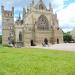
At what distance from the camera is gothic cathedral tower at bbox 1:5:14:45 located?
291 ft

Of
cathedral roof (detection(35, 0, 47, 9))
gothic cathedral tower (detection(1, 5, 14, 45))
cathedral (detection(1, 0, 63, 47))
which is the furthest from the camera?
cathedral roof (detection(35, 0, 47, 9))

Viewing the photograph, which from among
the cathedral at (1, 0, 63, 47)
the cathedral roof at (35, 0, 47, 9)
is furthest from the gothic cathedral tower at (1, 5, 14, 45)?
the cathedral roof at (35, 0, 47, 9)

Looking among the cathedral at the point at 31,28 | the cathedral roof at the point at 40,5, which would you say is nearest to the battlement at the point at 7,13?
the cathedral at the point at 31,28

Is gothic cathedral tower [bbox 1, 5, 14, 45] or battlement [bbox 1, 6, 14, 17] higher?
battlement [bbox 1, 6, 14, 17]

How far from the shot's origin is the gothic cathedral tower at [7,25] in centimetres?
8856

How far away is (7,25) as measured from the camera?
90438 millimetres

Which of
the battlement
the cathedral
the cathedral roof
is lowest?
the cathedral

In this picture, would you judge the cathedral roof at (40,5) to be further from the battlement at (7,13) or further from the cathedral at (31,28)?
the battlement at (7,13)

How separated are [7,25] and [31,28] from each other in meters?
9.17

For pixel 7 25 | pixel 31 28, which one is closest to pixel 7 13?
pixel 7 25

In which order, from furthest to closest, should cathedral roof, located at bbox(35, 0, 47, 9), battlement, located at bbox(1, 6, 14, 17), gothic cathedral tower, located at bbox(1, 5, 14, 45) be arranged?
cathedral roof, located at bbox(35, 0, 47, 9), battlement, located at bbox(1, 6, 14, 17), gothic cathedral tower, located at bbox(1, 5, 14, 45)

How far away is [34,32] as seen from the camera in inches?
3482

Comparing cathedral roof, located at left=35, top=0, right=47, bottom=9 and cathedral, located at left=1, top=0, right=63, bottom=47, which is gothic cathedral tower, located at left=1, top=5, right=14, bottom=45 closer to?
cathedral, located at left=1, top=0, right=63, bottom=47

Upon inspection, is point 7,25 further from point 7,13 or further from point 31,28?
point 31,28
